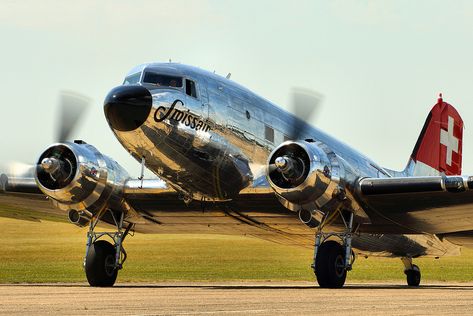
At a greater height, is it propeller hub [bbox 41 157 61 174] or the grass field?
propeller hub [bbox 41 157 61 174]

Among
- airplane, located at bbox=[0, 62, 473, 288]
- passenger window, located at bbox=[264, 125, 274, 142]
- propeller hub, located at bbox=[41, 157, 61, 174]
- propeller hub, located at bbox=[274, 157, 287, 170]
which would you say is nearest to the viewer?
propeller hub, located at bbox=[274, 157, 287, 170]

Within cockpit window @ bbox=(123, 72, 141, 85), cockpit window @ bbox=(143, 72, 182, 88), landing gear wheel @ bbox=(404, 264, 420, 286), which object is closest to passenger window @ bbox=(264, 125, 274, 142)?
cockpit window @ bbox=(143, 72, 182, 88)

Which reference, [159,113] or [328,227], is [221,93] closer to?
[159,113]

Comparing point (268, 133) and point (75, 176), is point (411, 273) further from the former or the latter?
point (75, 176)

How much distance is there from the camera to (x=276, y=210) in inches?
867

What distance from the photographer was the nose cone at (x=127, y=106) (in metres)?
18.9

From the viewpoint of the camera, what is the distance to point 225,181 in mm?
21266

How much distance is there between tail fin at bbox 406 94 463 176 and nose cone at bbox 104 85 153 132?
11288mm

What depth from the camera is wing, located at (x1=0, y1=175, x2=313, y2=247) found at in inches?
875

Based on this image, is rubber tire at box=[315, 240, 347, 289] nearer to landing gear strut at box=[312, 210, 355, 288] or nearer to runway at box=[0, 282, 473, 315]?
landing gear strut at box=[312, 210, 355, 288]

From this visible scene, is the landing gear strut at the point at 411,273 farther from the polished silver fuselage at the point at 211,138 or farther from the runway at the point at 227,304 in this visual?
the runway at the point at 227,304

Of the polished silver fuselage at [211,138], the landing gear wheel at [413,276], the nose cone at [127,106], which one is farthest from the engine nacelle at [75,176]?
the landing gear wheel at [413,276]

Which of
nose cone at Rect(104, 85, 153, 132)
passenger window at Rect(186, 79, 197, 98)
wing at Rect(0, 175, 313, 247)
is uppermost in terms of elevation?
passenger window at Rect(186, 79, 197, 98)

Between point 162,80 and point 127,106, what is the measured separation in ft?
4.57
